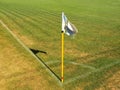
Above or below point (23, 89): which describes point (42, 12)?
below

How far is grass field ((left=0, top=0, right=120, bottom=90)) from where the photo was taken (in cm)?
1000

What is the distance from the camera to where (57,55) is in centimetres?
1292

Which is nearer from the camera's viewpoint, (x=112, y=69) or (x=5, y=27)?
(x=112, y=69)

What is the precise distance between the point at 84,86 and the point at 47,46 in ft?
16.7

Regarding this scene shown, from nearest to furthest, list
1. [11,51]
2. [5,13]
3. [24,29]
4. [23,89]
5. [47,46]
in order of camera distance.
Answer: [23,89] < [11,51] < [47,46] < [24,29] < [5,13]

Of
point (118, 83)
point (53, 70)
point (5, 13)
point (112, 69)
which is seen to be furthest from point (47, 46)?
point (5, 13)

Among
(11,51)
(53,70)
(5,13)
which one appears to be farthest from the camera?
(5,13)

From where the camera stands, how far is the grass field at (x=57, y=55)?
10000mm

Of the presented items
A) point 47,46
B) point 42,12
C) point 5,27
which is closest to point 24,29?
point 5,27

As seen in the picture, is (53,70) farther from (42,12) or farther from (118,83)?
(42,12)

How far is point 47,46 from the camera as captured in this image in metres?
14.4

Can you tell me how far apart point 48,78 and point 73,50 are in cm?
374

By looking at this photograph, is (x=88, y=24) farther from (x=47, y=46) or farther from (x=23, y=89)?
(x=23, y=89)

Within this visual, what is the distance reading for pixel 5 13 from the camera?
23922 millimetres
